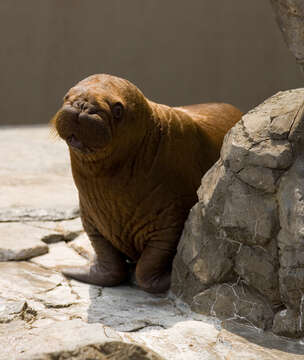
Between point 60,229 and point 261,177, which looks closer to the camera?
point 261,177

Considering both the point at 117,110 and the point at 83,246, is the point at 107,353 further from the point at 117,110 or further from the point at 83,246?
the point at 83,246

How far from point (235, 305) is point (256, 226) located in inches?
17.8

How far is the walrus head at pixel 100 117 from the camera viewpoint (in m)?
3.56

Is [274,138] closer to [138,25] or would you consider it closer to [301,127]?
[301,127]

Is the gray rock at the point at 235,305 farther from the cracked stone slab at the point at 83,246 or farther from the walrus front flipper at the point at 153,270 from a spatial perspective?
the cracked stone slab at the point at 83,246

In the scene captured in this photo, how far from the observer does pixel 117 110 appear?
12.3ft

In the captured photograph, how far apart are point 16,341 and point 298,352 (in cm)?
130

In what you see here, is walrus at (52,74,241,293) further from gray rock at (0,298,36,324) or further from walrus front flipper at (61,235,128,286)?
gray rock at (0,298,36,324)

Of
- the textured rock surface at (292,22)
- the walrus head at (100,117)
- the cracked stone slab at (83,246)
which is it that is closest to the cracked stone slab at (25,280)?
the cracked stone slab at (83,246)

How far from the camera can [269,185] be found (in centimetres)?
341

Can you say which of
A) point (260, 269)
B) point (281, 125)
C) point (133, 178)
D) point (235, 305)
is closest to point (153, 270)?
point (133, 178)

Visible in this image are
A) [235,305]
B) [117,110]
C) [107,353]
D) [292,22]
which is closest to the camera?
[107,353]

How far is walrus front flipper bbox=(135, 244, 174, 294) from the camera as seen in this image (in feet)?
13.5

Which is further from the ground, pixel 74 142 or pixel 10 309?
pixel 74 142
